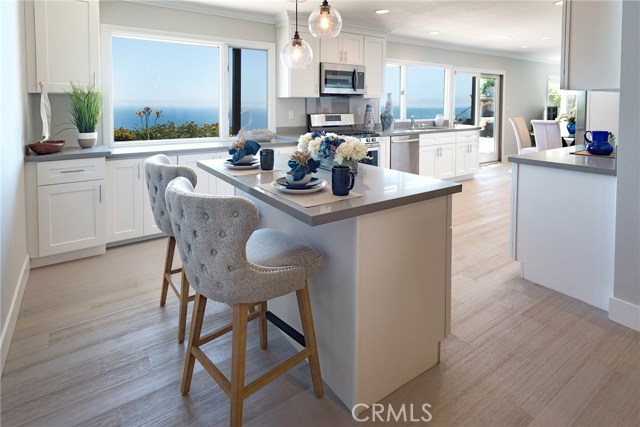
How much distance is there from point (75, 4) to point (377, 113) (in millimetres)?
4224

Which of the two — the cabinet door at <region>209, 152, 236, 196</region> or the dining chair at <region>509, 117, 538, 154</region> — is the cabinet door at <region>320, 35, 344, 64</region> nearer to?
the cabinet door at <region>209, 152, 236, 196</region>

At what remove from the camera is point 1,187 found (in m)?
2.32

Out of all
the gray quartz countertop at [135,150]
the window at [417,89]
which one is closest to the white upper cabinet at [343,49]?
the window at [417,89]

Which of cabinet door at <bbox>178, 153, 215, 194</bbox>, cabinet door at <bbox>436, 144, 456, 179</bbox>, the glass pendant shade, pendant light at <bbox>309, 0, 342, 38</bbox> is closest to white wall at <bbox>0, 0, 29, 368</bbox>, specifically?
cabinet door at <bbox>178, 153, 215, 194</bbox>

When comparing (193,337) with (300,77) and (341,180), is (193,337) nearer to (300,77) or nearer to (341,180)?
(341,180)

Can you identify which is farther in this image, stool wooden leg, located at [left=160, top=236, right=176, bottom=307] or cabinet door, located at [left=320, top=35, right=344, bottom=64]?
cabinet door, located at [left=320, top=35, right=344, bottom=64]

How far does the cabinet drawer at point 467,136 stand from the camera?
7052 millimetres

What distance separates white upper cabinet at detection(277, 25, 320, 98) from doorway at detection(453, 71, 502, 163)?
3.50 meters

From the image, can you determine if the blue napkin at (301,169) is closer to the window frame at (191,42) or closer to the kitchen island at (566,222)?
the kitchen island at (566,222)

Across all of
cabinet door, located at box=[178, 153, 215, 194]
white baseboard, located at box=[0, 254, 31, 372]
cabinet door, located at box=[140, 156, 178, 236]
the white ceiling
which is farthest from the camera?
the white ceiling

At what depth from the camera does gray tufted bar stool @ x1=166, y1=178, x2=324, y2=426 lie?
1491 millimetres

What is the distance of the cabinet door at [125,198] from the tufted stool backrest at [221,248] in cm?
253

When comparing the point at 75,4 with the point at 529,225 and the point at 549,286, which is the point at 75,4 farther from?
the point at 549,286

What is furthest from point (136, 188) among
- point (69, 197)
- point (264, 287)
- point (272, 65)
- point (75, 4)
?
point (264, 287)
